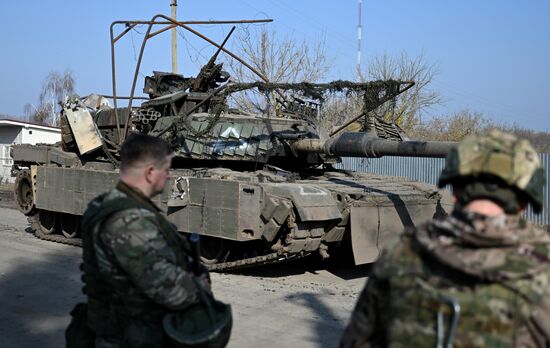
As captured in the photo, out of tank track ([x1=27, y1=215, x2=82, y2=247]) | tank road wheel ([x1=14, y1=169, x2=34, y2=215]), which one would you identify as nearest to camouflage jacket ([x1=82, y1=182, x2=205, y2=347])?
tank track ([x1=27, y1=215, x2=82, y2=247])

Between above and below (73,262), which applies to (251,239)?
above

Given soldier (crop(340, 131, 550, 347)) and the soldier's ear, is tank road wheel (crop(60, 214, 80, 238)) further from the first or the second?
soldier (crop(340, 131, 550, 347))

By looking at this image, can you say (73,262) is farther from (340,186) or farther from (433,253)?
(433,253)

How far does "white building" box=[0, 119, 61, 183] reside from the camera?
27422 millimetres

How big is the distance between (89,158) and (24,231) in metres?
2.55

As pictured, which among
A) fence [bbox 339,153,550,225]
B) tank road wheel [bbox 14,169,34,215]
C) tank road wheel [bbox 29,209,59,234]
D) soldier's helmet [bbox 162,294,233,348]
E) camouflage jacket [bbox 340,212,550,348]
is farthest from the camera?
fence [bbox 339,153,550,225]

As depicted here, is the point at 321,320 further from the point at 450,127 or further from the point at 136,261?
Answer: the point at 450,127

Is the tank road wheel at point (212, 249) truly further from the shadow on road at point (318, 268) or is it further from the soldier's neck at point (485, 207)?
the soldier's neck at point (485, 207)

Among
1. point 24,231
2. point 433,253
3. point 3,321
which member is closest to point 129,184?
point 433,253

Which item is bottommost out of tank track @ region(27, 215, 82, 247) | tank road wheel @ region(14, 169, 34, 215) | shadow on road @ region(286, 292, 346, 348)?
tank track @ region(27, 215, 82, 247)

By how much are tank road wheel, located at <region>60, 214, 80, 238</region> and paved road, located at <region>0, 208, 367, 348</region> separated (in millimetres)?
1017

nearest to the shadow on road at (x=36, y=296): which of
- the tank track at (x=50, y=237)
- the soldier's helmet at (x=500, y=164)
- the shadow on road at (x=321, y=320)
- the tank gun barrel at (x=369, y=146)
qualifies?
the tank track at (x=50, y=237)

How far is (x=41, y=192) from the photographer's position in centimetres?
1195

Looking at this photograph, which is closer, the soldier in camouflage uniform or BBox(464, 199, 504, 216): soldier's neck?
BBox(464, 199, 504, 216): soldier's neck
